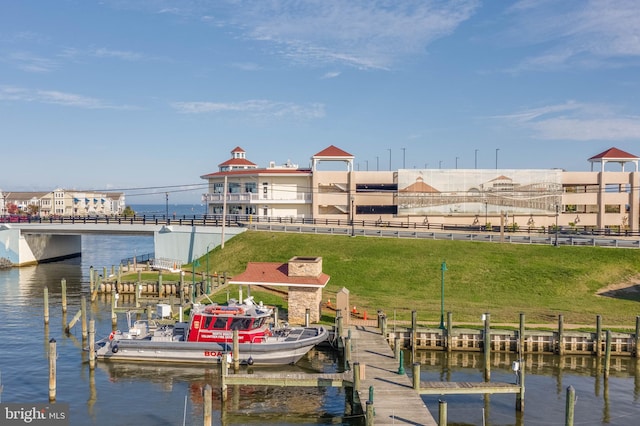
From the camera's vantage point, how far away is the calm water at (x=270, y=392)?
92.4ft

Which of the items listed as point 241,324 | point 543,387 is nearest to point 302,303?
point 241,324

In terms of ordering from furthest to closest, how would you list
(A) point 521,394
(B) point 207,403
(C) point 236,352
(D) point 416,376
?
(C) point 236,352, (A) point 521,394, (D) point 416,376, (B) point 207,403

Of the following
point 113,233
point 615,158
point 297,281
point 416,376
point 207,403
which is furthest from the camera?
point 615,158

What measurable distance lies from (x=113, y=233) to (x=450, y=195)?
1986 inches

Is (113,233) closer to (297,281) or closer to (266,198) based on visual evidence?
(266,198)

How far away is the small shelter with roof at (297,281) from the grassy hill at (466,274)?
6.27m

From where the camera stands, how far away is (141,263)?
74.5m

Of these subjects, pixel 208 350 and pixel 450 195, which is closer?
pixel 208 350

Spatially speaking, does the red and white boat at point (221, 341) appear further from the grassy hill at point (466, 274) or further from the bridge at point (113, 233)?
the bridge at point (113, 233)

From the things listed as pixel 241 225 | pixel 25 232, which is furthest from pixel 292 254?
pixel 25 232

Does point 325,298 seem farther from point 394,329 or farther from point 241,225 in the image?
point 241,225
